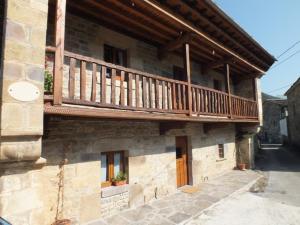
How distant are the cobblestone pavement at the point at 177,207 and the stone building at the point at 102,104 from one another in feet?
0.99

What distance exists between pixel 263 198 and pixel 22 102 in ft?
23.6

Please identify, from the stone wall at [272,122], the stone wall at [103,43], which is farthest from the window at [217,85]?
the stone wall at [272,122]

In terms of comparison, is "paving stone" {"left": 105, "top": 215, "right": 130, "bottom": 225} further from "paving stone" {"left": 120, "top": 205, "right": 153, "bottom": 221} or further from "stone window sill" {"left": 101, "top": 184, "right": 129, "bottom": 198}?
"stone window sill" {"left": 101, "top": 184, "right": 129, "bottom": 198}

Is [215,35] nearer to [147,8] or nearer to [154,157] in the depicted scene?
[147,8]

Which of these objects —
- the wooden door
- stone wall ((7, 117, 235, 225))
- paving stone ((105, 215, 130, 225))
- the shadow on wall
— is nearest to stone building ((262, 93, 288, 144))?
the shadow on wall

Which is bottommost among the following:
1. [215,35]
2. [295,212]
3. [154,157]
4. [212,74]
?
[295,212]

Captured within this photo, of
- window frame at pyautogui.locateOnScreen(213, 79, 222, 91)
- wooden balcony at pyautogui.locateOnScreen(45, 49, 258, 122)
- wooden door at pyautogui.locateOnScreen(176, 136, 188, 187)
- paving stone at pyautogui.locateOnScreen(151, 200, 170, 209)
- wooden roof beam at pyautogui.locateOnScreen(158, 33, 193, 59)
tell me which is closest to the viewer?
wooden balcony at pyautogui.locateOnScreen(45, 49, 258, 122)

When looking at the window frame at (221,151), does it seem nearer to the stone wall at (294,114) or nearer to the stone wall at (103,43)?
the stone wall at (103,43)

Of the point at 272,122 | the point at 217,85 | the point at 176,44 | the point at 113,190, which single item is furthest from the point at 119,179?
the point at 272,122

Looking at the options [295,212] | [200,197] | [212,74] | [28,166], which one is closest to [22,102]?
[28,166]

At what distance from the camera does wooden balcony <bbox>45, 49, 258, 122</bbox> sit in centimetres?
389

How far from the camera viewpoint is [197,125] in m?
8.95

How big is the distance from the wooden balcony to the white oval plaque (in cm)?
46

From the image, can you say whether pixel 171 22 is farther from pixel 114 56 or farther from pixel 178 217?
pixel 178 217
